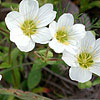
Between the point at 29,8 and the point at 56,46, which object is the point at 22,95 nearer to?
the point at 56,46

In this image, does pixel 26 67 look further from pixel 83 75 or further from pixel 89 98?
pixel 83 75

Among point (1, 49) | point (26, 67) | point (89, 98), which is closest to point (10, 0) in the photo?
point (1, 49)

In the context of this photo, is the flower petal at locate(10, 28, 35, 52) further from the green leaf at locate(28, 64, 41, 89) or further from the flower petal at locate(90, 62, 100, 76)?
the green leaf at locate(28, 64, 41, 89)

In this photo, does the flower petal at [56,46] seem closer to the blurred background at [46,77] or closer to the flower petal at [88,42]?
the flower petal at [88,42]

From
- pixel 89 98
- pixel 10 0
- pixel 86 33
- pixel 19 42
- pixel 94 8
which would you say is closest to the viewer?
pixel 19 42

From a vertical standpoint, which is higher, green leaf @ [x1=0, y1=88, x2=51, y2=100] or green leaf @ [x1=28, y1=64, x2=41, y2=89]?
green leaf @ [x1=0, y1=88, x2=51, y2=100]

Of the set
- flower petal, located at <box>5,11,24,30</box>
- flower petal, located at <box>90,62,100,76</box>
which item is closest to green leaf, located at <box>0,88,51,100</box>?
flower petal, located at <box>90,62,100,76</box>

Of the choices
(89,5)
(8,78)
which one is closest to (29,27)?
(8,78)

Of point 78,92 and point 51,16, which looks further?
point 78,92

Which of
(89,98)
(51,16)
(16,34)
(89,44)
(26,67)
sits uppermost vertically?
(51,16)
